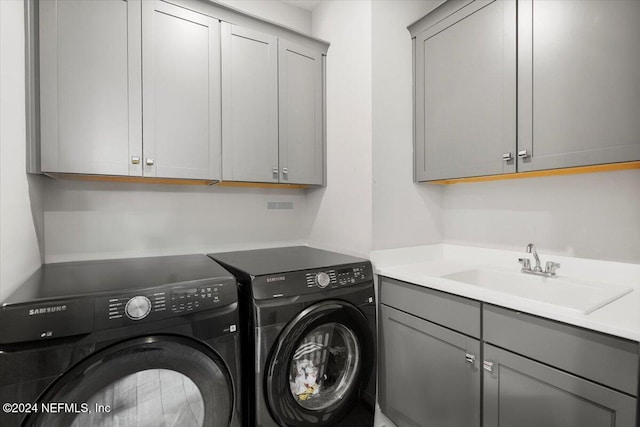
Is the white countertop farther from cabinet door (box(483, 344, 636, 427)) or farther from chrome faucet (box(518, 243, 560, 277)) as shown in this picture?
cabinet door (box(483, 344, 636, 427))

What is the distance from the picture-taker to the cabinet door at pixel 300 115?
210cm

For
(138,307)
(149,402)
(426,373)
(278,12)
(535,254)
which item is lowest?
(426,373)

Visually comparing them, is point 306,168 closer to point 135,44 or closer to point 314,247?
point 314,247

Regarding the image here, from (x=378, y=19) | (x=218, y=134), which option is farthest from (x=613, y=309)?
(x=218, y=134)

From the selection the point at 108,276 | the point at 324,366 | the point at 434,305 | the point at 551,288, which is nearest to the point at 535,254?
the point at 551,288

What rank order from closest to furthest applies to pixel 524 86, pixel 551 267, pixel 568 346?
pixel 568 346 < pixel 524 86 < pixel 551 267

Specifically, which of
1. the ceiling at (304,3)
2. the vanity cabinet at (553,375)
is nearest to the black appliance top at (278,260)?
the vanity cabinet at (553,375)

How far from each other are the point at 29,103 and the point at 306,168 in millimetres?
1436

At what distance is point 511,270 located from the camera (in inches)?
72.2

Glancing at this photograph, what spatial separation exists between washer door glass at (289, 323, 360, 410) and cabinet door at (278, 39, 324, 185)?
3.30 ft

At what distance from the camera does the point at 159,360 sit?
117cm

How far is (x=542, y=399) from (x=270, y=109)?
1968mm

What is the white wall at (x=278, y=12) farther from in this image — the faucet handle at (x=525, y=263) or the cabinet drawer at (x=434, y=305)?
the faucet handle at (x=525, y=263)

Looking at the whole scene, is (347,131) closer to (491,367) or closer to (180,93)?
(180,93)
